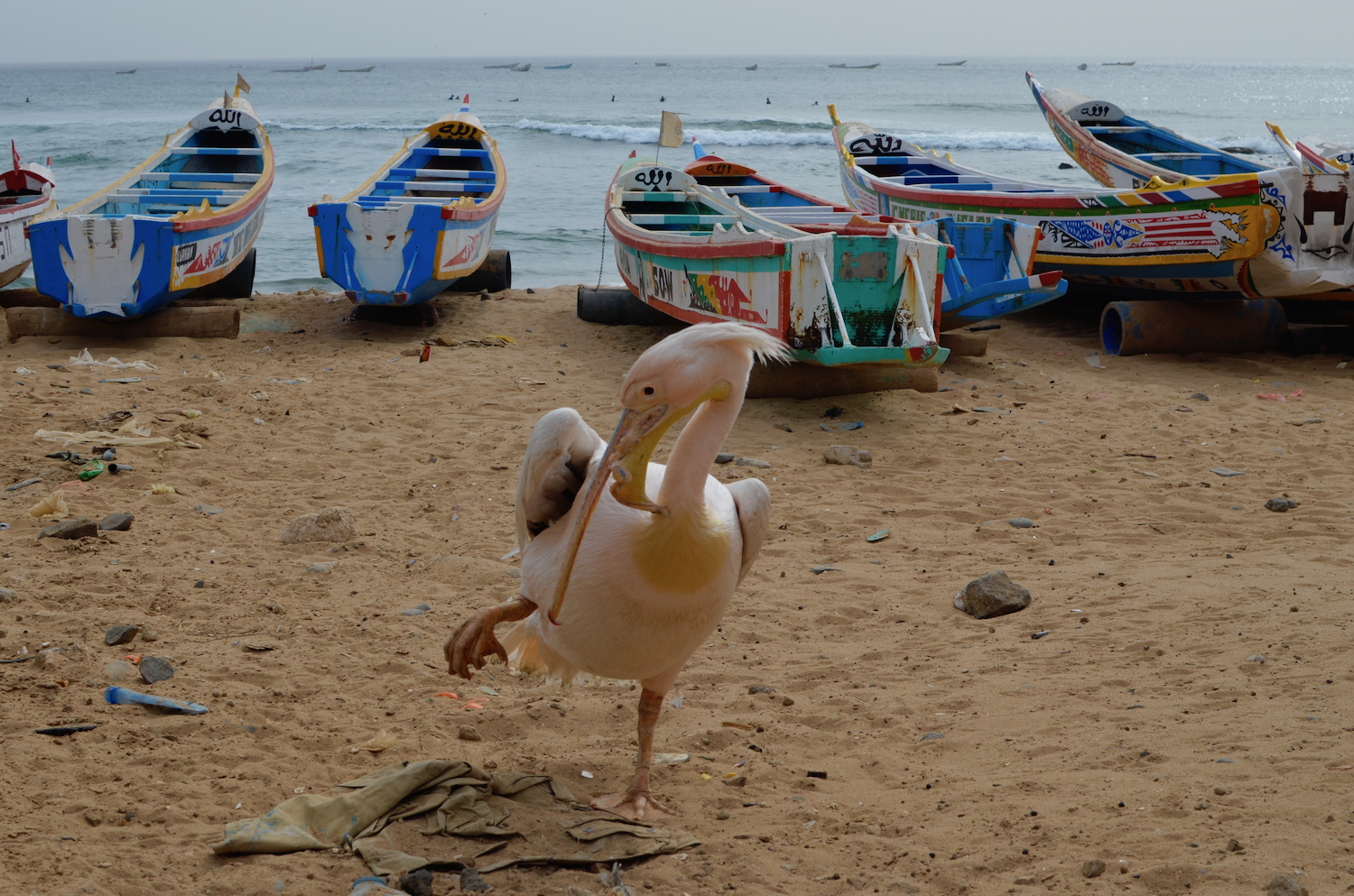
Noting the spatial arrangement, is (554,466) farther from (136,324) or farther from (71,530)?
(136,324)

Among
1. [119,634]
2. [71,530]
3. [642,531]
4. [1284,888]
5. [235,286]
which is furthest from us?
[235,286]

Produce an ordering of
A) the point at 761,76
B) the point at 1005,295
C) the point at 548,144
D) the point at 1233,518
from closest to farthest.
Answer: the point at 1233,518 → the point at 1005,295 → the point at 548,144 → the point at 761,76

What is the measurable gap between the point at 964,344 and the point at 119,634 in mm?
7042

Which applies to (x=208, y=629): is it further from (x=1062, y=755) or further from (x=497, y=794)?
(x=1062, y=755)

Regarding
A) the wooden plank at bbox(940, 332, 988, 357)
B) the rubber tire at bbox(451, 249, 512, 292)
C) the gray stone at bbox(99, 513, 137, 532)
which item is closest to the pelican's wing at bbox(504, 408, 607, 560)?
the gray stone at bbox(99, 513, 137, 532)

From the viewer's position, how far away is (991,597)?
Result: 4.43 metres

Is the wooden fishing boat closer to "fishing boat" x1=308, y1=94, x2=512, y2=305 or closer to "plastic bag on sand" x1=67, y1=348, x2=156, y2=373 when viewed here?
"fishing boat" x1=308, y1=94, x2=512, y2=305

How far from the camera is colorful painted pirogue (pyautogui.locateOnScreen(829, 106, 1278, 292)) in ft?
28.3

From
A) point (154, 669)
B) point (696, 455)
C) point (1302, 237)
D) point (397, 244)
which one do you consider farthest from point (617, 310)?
point (696, 455)

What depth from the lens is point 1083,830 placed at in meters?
2.82

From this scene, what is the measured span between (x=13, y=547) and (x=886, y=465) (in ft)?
15.5

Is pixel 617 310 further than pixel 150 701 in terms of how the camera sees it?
Yes

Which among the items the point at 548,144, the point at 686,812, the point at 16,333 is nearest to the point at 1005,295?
the point at 686,812

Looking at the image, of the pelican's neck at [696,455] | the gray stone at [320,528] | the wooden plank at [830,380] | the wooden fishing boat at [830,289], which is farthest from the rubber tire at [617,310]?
the pelican's neck at [696,455]
